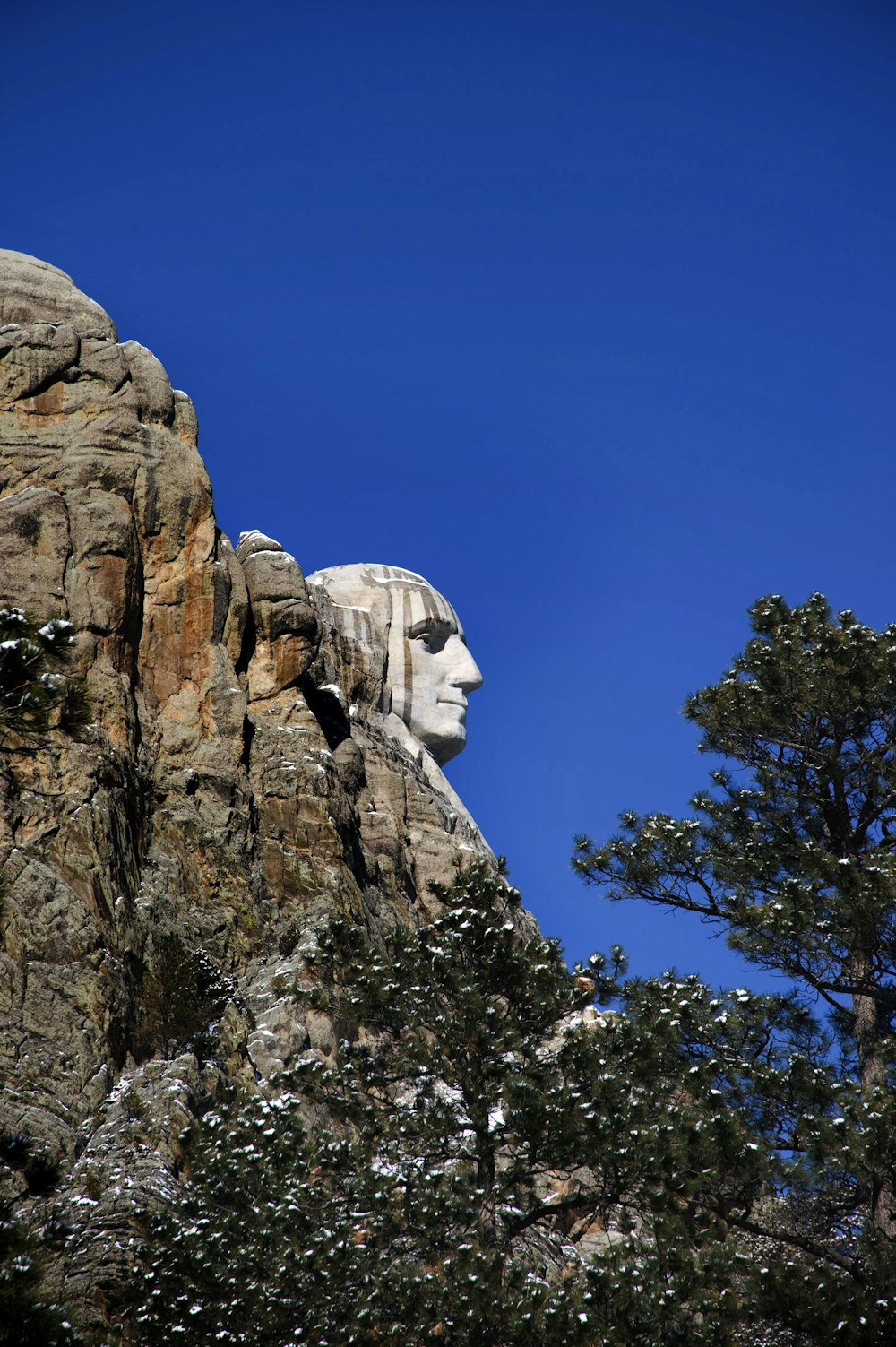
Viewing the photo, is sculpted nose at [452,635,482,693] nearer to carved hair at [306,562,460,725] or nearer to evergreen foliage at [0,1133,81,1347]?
carved hair at [306,562,460,725]

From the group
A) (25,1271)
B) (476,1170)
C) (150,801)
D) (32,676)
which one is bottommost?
(25,1271)

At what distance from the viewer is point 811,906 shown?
21.2 m

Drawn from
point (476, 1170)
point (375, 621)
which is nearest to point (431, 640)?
point (375, 621)

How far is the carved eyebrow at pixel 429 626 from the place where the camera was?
189 feet

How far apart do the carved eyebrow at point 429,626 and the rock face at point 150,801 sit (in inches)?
317

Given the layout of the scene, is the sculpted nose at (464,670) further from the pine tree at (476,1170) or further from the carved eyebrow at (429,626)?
the pine tree at (476,1170)

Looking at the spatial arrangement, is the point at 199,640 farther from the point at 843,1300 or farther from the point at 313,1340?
the point at 843,1300

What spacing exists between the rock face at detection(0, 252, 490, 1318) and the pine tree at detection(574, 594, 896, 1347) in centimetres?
735

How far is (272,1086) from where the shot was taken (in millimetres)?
21766

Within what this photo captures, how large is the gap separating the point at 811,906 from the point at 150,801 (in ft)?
55.5

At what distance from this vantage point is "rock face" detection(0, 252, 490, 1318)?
24859 mm

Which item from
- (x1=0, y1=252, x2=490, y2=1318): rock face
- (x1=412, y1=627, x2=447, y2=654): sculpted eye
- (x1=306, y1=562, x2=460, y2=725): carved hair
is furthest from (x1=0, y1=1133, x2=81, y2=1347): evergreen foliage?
(x1=412, y1=627, x2=447, y2=654): sculpted eye

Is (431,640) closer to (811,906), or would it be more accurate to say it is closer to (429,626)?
(429,626)

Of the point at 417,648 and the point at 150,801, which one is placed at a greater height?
the point at 417,648
